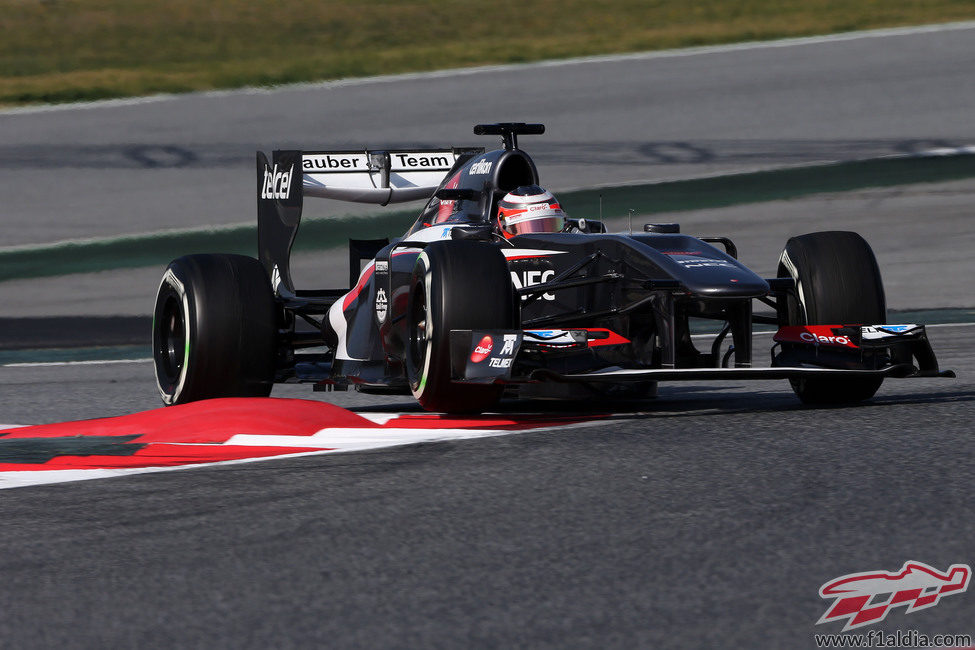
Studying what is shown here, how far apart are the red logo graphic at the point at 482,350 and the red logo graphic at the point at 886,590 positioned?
108 inches

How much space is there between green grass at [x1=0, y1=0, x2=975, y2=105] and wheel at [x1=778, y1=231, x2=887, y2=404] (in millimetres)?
14493

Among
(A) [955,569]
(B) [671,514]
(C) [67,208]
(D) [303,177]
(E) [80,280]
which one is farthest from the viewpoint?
(C) [67,208]

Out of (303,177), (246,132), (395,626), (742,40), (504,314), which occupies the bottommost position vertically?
(395,626)

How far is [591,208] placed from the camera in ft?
50.3

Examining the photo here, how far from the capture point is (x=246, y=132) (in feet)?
60.8

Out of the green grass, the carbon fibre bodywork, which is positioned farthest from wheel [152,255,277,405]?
the green grass

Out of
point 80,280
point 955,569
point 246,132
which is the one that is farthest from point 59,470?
point 246,132

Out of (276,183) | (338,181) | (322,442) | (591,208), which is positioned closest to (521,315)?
(322,442)

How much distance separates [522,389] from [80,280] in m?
8.42

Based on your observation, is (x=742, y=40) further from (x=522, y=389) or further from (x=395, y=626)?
(x=395, y=626)

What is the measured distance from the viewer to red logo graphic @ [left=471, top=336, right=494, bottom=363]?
6.08m

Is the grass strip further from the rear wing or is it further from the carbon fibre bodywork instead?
the carbon fibre bodywork

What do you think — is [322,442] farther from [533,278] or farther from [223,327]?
[223,327]

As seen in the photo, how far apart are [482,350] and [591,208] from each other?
941cm
